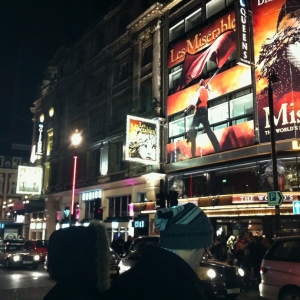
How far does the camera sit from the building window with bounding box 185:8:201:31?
25930 mm

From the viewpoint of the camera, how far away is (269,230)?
19.6 m

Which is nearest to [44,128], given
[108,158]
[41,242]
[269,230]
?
[108,158]

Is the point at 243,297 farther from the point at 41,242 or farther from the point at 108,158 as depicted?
the point at 108,158

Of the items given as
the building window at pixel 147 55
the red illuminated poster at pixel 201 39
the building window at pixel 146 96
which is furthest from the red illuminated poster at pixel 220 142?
the building window at pixel 147 55

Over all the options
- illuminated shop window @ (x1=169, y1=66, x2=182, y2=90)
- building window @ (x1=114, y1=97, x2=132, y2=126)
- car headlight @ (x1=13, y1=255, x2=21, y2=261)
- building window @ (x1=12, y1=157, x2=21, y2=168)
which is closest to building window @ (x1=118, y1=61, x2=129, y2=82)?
building window @ (x1=114, y1=97, x2=132, y2=126)

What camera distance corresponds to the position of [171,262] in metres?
1.74

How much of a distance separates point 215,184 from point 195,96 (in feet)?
19.0

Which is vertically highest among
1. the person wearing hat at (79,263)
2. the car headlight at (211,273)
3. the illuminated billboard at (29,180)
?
the illuminated billboard at (29,180)

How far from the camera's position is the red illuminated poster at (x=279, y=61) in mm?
A: 18922

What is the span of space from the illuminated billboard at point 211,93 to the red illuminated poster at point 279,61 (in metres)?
0.90

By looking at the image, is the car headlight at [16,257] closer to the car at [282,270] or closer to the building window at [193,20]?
the car at [282,270]

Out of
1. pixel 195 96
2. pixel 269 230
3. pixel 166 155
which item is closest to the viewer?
pixel 269 230

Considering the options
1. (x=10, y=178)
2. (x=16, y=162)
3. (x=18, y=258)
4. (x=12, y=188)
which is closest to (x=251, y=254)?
(x=18, y=258)

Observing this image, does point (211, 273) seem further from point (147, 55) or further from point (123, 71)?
point (123, 71)
